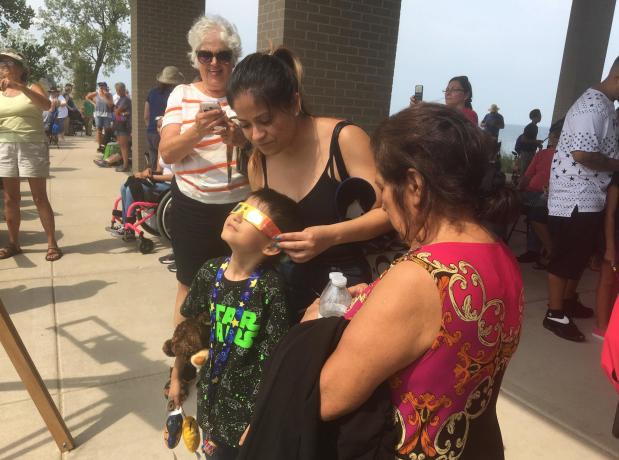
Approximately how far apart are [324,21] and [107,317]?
3.51 m

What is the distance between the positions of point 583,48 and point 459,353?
1552cm

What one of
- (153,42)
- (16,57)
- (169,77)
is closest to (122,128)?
(153,42)

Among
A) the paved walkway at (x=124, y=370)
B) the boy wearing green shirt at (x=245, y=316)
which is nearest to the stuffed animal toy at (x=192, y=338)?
the boy wearing green shirt at (x=245, y=316)

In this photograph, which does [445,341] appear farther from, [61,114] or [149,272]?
[61,114]

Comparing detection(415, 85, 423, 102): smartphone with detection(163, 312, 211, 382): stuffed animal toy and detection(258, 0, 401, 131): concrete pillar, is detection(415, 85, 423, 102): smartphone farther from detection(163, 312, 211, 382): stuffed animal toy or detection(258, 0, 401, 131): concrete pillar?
detection(163, 312, 211, 382): stuffed animal toy

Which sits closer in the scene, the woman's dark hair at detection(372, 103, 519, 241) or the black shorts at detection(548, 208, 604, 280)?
the woman's dark hair at detection(372, 103, 519, 241)

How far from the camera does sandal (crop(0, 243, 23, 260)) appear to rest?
16.9 feet

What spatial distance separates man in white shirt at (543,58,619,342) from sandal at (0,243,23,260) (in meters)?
5.43

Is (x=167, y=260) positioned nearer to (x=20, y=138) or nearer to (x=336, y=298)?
(x=20, y=138)

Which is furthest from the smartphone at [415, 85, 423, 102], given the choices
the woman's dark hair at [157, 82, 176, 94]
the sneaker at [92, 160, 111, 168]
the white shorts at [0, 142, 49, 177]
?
the sneaker at [92, 160, 111, 168]

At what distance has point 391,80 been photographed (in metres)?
5.53

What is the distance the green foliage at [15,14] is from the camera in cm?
3703

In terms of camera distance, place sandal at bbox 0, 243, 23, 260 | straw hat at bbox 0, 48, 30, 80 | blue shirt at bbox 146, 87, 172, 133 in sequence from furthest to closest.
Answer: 1. blue shirt at bbox 146, 87, 172, 133
2. sandal at bbox 0, 243, 23, 260
3. straw hat at bbox 0, 48, 30, 80

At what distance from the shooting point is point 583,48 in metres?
13.5
